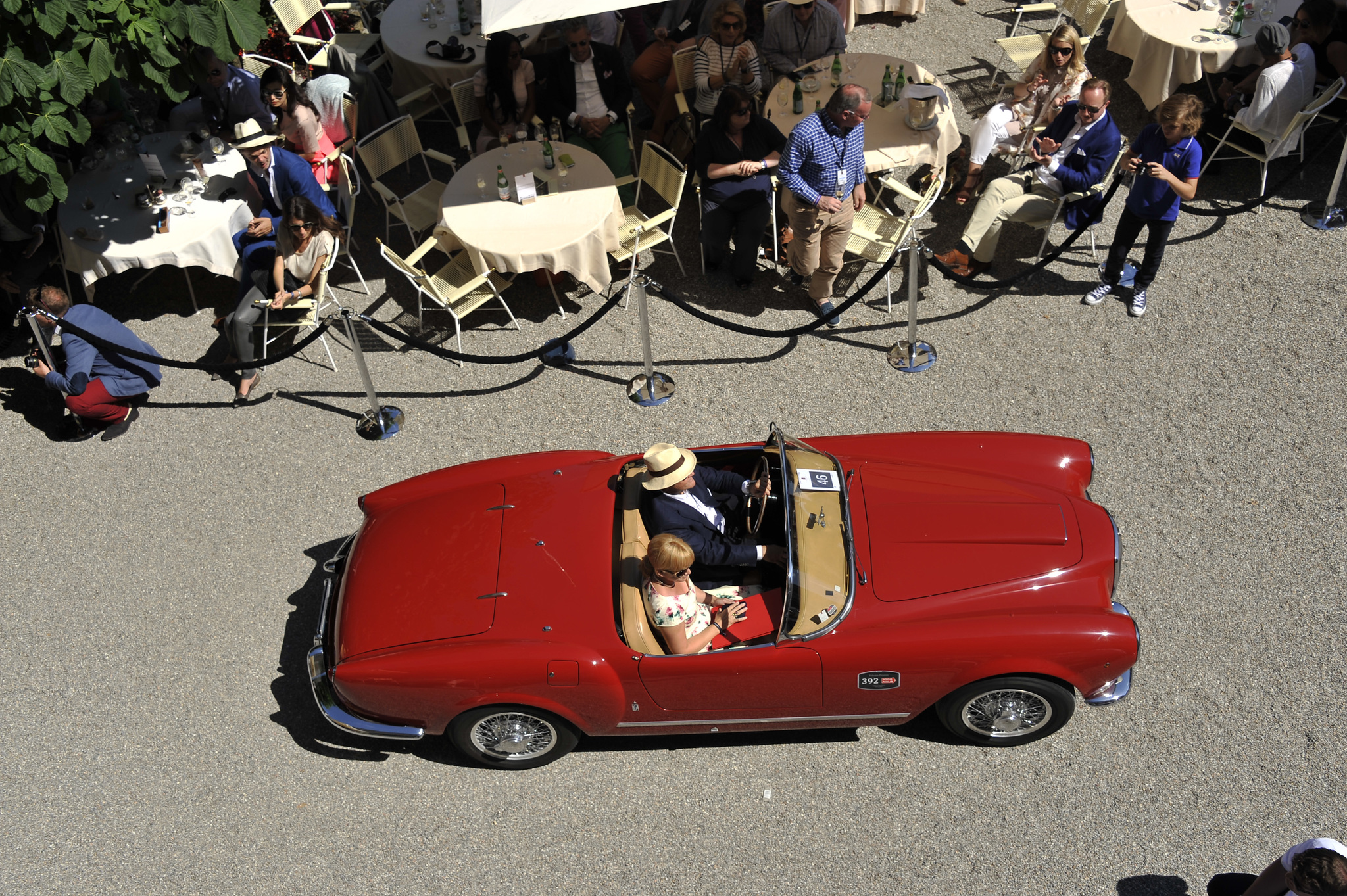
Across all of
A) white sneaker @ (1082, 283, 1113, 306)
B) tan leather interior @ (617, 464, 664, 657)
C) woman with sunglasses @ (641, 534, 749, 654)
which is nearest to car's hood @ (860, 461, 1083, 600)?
woman with sunglasses @ (641, 534, 749, 654)

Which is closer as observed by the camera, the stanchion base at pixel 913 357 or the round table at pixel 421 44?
the stanchion base at pixel 913 357

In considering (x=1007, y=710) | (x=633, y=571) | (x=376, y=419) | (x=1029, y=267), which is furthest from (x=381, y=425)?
(x=1029, y=267)

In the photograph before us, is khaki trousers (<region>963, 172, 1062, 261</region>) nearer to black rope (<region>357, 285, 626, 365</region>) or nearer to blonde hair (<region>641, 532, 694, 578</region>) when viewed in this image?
black rope (<region>357, 285, 626, 365</region>)

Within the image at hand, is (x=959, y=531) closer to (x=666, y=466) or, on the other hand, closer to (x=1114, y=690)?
(x=1114, y=690)

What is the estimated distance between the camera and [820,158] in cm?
693

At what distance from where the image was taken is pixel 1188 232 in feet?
26.8

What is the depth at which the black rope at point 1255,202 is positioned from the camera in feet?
26.7

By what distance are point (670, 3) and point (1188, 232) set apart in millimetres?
5848

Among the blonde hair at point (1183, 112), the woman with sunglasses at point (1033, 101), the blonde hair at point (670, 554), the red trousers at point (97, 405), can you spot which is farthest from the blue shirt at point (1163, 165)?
the red trousers at point (97, 405)

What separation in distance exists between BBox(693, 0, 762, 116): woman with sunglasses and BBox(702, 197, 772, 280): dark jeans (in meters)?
1.32

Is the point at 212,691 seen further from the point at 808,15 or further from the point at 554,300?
the point at 808,15

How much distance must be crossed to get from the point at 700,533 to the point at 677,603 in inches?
20.1

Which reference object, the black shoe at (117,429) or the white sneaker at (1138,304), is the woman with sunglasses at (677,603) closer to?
the white sneaker at (1138,304)

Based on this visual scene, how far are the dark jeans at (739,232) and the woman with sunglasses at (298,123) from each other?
Result: 130 inches
